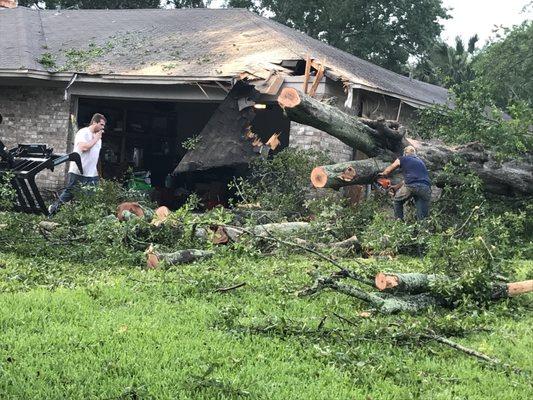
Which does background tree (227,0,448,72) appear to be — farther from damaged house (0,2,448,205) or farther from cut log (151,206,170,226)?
cut log (151,206,170,226)

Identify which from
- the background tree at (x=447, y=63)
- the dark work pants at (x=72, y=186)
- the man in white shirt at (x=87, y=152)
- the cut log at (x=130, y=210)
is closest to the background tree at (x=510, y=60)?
the background tree at (x=447, y=63)

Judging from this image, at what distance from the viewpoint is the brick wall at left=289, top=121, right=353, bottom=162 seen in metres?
12.1

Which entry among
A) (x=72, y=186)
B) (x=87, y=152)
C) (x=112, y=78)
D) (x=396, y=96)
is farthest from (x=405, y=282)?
(x=112, y=78)

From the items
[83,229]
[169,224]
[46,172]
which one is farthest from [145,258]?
[46,172]

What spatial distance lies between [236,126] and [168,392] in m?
8.10

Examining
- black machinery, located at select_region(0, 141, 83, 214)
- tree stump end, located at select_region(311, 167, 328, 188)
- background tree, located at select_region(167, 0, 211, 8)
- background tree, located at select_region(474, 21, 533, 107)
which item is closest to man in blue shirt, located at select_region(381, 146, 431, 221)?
tree stump end, located at select_region(311, 167, 328, 188)

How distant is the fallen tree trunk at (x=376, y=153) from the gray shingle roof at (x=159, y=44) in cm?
213

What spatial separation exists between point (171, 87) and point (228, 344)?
30.1 ft

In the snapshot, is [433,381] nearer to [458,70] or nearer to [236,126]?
[236,126]

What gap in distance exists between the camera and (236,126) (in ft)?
36.4

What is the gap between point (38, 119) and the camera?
1418 centimetres

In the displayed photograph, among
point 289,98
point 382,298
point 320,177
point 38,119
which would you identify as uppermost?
point 289,98

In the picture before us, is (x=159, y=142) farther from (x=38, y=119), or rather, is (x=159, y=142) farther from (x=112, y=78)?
(x=112, y=78)

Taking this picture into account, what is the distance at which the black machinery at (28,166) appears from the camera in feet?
30.9
